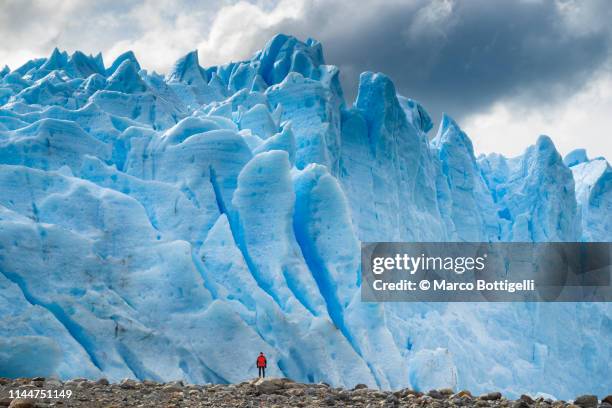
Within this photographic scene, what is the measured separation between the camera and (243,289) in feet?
52.2

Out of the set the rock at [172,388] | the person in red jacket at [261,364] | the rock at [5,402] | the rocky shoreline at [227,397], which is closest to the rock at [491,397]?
the rocky shoreline at [227,397]

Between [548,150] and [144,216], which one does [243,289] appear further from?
[548,150]

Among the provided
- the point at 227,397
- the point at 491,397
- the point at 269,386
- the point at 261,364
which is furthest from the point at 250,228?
the point at 227,397

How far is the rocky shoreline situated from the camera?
759cm

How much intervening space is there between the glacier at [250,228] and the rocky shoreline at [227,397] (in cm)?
420

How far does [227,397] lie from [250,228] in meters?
9.03

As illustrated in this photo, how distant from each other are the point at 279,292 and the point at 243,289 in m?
0.84

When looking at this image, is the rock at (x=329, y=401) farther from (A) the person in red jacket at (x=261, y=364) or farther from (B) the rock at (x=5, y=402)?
(A) the person in red jacket at (x=261, y=364)

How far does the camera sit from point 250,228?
1705 cm

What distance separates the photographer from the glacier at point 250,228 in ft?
46.0

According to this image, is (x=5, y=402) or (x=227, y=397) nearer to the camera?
(x=5, y=402)

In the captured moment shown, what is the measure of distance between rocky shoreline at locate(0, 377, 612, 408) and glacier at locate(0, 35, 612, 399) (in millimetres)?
4203

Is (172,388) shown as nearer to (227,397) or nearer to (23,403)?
(227,397)

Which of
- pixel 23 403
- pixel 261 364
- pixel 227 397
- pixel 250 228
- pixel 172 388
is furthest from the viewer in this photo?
pixel 250 228
